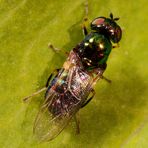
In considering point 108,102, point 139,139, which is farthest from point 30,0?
point 139,139

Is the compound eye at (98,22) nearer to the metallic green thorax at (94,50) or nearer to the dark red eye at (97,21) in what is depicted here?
the dark red eye at (97,21)

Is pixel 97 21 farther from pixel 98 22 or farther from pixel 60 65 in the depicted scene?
pixel 60 65

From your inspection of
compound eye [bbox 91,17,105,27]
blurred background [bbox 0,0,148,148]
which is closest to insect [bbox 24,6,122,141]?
compound eye [bbox 91,17,105,27]

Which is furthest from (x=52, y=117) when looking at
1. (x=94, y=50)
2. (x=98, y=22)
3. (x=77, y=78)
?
(x=98, y=22)

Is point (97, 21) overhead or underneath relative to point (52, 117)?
overhead

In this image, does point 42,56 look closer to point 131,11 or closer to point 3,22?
point 3,22
